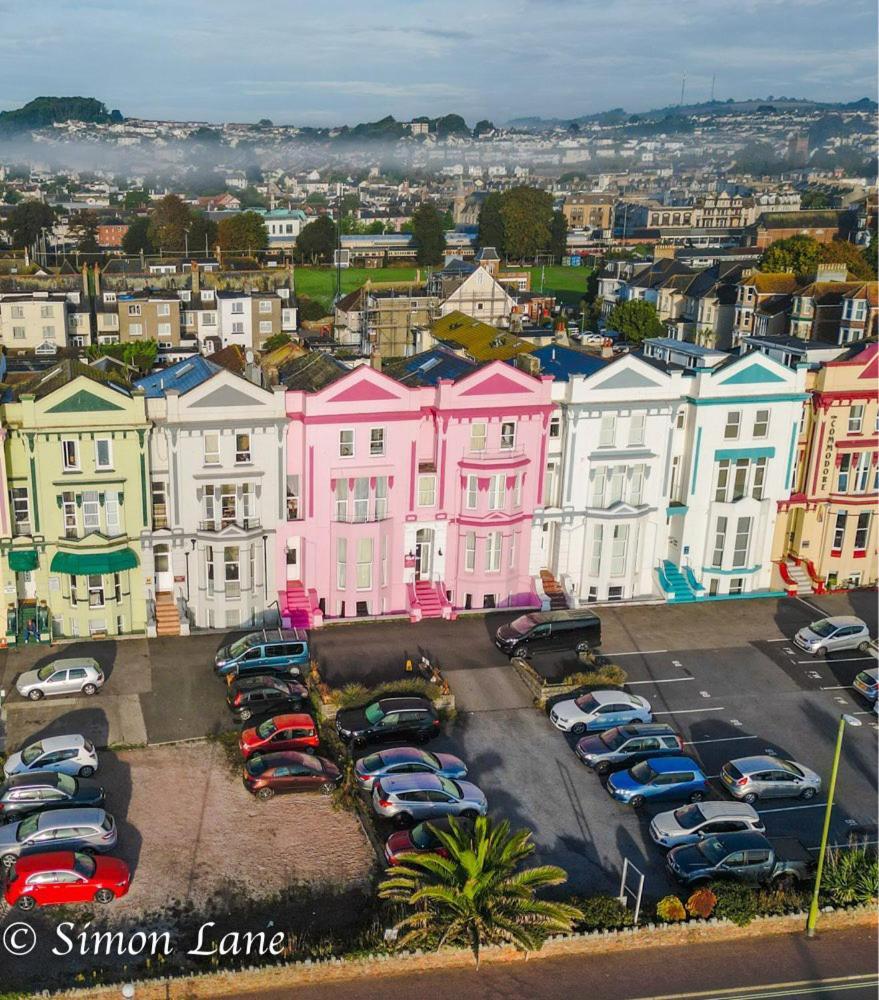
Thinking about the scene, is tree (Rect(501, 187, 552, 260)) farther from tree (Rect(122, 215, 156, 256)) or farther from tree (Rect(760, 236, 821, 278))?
tree (Rect(760, 236, 821, 278))

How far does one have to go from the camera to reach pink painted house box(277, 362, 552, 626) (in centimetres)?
4103

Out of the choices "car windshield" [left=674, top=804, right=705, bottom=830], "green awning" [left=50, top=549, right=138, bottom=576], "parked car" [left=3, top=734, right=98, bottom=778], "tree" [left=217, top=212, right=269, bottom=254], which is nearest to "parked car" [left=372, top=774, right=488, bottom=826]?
"car windshield" [left=674, top=804, right=705, bottom=830]

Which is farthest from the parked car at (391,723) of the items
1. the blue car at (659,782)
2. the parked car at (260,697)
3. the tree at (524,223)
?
the tree at (524,223)

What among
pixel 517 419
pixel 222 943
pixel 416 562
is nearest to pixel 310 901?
pixel 222 943

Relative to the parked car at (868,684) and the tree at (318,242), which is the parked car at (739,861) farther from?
the tree at (318,242)

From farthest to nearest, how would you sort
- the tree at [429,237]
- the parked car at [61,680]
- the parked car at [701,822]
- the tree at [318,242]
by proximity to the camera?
the tree at [429,237], the tree at [318,242], the parked car at [61,680], the parked car at [701,822]

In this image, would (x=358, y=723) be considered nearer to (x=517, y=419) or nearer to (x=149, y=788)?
(x=149, y=788)

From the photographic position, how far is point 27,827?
91.7ft

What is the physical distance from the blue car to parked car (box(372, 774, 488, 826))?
4.31 metres

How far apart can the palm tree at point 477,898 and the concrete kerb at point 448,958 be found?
41 cm

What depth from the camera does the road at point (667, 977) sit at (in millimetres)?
24219

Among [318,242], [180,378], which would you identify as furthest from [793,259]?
[318,242]

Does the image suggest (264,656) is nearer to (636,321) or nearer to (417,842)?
(417,842)

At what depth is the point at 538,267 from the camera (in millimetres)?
190625
